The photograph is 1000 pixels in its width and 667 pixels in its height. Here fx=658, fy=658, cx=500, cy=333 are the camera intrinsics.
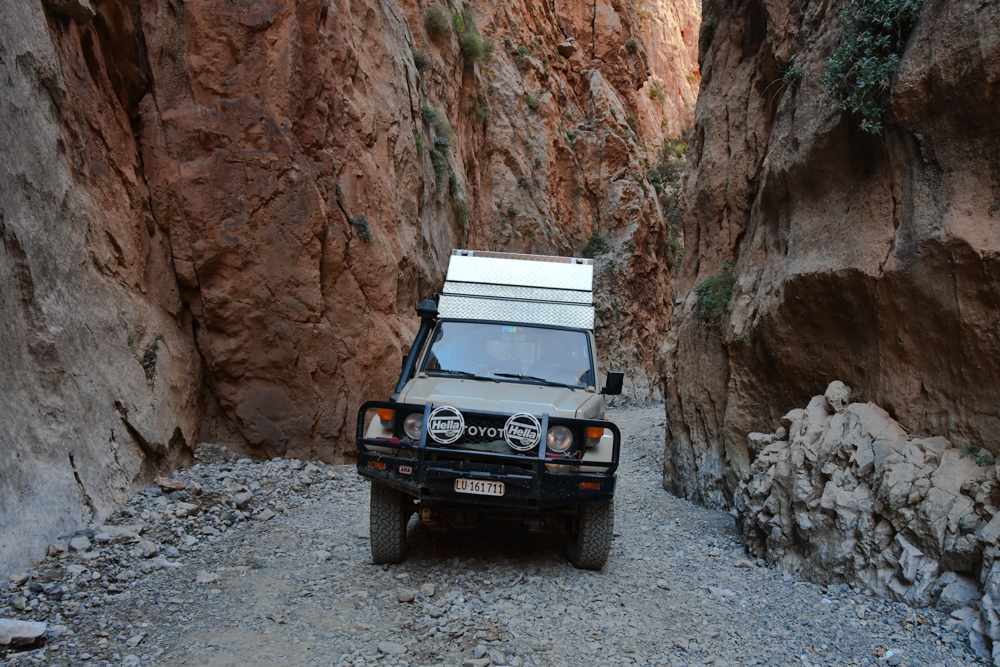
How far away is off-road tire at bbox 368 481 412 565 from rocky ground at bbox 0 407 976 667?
0.16 metres

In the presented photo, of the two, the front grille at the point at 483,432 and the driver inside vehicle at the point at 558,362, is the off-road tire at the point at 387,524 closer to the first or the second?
the front grille at the point at 483,432

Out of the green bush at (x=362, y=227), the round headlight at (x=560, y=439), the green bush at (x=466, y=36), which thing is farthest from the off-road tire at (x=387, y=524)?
the green bush at (x=466, y=36)

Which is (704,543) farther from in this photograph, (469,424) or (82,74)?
(82,74)

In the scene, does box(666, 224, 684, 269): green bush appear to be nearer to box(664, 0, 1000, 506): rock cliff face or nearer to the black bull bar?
box(664, 0, 1000, 506): rock cliff face

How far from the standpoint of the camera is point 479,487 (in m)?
5.16

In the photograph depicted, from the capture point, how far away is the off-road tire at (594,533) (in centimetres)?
564

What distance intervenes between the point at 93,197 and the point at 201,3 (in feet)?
12.3

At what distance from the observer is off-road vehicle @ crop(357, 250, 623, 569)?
A: 5215 millimetres

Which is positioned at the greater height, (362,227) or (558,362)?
(362,227)

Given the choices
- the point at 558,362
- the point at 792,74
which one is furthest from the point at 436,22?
the point at 558,362

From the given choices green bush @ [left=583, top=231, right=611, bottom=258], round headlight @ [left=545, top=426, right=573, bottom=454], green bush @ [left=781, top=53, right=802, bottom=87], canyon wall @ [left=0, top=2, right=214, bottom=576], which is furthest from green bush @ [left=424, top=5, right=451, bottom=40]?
round headlight @ [left=545, top=426, right=573, bottom=454]

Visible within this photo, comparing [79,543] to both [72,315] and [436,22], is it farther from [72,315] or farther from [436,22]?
[436,22]

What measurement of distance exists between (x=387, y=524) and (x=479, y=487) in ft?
3.35

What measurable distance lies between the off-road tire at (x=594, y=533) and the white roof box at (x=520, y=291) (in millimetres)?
1949
